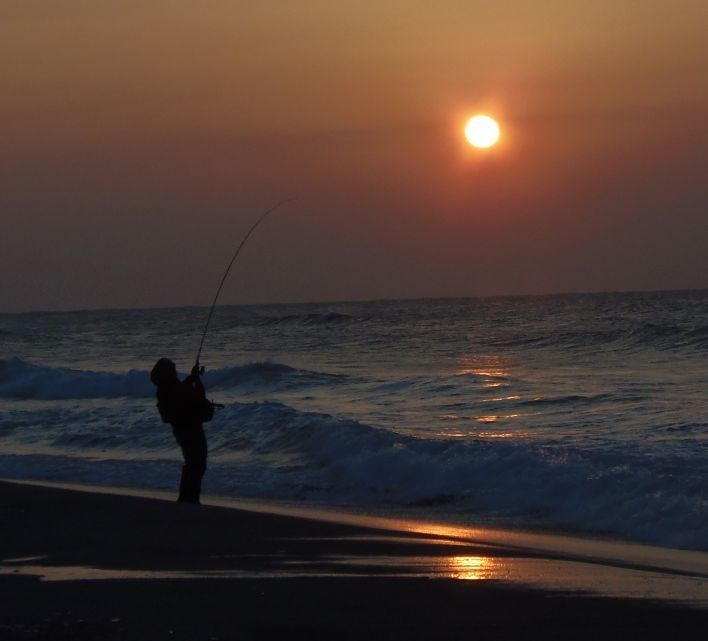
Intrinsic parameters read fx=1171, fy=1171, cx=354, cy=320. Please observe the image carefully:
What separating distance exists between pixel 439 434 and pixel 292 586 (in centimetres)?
797

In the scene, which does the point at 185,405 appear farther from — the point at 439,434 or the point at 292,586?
the point at 439,434

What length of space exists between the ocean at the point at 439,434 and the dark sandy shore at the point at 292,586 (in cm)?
223

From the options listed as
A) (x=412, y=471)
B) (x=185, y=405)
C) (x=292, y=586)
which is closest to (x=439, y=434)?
(x=412, y=471)

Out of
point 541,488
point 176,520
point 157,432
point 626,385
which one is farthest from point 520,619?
point 626,385

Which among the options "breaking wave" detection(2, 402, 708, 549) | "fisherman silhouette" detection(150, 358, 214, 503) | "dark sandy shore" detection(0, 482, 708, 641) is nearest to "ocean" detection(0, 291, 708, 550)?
"breaking wave" detection(2, 402, 708, 549)

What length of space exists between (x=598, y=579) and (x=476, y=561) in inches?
27.5

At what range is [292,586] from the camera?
5133 millimetres

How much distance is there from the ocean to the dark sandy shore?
223cm

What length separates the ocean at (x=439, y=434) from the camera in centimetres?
911

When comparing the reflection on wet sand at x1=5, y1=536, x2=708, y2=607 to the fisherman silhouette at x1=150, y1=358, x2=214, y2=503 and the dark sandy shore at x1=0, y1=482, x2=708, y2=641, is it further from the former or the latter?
the fisherman silhouette at x1=150, y1=358, x2=214, y2=503

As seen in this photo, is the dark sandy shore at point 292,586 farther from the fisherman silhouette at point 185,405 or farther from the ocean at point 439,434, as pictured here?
the ocean at point 439,434

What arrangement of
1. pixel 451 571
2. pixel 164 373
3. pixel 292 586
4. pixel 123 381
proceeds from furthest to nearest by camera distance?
pixel 123 381, pixel 164 373, pixel 451 571, pixel 292 586

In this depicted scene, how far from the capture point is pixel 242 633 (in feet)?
14.0

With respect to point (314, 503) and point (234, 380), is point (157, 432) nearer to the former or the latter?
point (314, 503)
